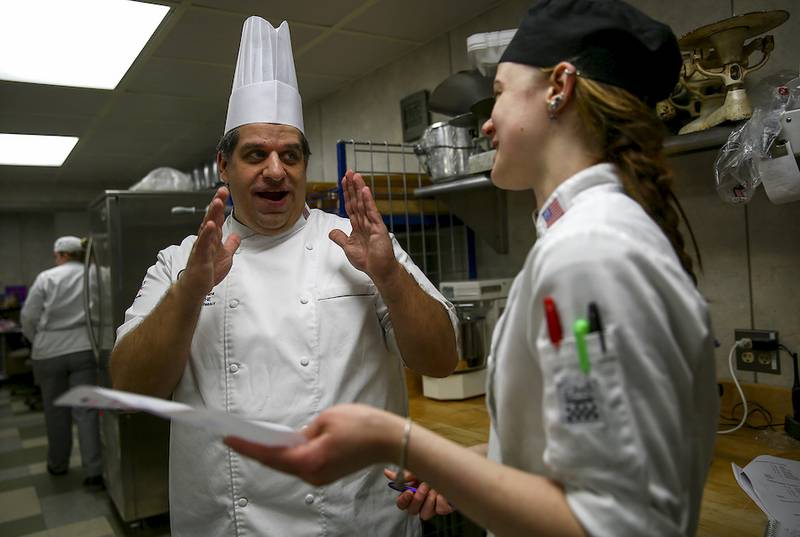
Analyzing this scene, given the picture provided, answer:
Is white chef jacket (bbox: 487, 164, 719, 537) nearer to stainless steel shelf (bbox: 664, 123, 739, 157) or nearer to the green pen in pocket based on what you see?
the green pen in pocket

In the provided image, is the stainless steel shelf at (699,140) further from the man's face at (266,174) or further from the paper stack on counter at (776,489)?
the man's face at (266,174)

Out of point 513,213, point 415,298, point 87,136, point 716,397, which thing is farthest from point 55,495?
point 716,397

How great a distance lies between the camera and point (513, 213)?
2.72 metres

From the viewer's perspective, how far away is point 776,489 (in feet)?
4.06

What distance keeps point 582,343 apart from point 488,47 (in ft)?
5.62

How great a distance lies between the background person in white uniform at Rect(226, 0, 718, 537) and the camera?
576 millimetres

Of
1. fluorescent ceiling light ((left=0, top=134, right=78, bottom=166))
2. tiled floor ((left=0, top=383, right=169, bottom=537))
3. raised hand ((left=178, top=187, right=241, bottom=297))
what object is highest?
fluorescent ceiling light ((left=0, top=134, right=78, bottom=166))

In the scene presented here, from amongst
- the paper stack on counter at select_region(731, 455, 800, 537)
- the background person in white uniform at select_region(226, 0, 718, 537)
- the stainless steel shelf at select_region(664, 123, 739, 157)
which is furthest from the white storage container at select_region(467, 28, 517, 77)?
the paper stack on counter at select_region(731, 455, 800, 537)

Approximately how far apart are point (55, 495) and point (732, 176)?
4.19 m

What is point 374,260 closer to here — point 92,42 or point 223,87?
point 92,42

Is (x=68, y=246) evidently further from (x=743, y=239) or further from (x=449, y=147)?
(x=743, y=239)

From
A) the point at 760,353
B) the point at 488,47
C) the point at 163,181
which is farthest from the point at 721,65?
the point at 163,181

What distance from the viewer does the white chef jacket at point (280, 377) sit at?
1.25 m

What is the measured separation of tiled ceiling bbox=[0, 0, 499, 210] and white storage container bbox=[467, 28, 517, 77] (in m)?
0.69
